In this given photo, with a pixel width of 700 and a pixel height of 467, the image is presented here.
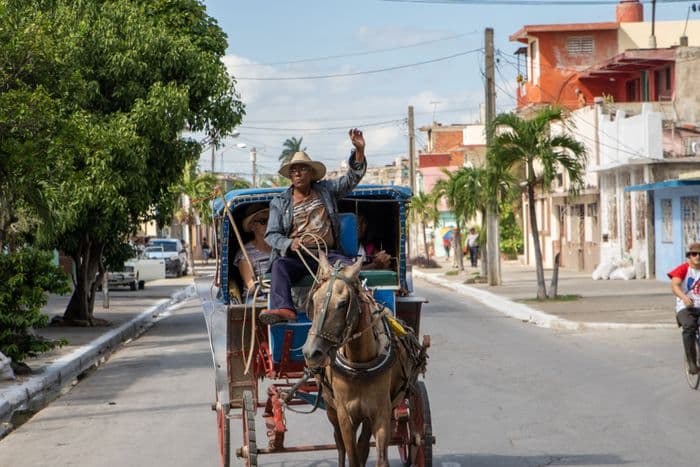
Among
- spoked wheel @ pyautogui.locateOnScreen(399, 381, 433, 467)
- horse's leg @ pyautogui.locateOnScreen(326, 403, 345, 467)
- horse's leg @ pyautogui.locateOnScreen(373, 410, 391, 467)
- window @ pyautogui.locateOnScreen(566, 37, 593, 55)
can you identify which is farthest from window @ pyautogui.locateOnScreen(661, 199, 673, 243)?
horse's leg @ pyautogui.locateOnScreen(373, 410, 391, 467)

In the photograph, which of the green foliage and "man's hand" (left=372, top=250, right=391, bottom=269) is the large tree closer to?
"man's hand" (left=372, top=250, right=391, bottom=269)

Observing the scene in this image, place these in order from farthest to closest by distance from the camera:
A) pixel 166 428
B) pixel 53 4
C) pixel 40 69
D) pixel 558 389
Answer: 1. pixel 53 4
2. pixel 40 69
3. pixel 558 389
4. pixel 166 428

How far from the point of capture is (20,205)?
1955 cm

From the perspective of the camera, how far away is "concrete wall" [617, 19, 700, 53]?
57062 millimetres

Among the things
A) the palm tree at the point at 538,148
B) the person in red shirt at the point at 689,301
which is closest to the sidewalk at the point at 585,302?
the palm tree at the point at 538,148

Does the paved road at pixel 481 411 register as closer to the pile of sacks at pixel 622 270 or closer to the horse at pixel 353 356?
the horse at pixel 353 356

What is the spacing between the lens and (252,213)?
9.54 meters

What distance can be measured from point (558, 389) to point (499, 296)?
58.2 ft

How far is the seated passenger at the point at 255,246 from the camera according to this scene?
9.21 meters

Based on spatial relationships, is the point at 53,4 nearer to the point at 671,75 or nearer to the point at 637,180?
the point at 637,180

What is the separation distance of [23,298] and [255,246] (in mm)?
6955

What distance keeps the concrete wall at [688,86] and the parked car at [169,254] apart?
2479 cm

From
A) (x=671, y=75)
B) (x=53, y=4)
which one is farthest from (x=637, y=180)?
(x=53, y=4)

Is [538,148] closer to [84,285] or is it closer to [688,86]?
[84,285]
